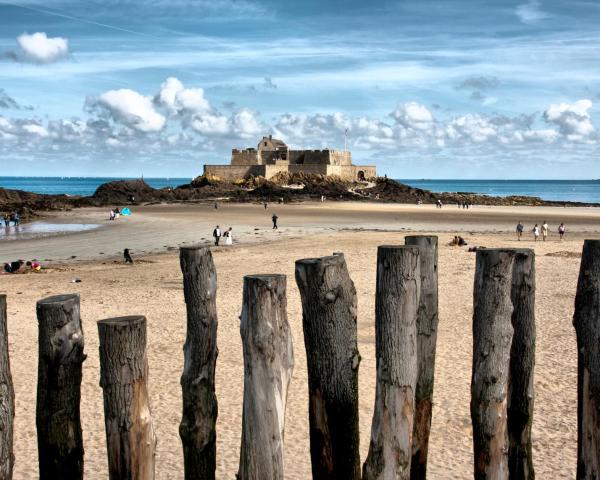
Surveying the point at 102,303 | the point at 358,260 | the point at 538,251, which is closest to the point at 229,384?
the point at 102,303

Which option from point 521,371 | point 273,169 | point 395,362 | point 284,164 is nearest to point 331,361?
point 395,362

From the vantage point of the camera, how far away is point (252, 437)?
14.3 ft

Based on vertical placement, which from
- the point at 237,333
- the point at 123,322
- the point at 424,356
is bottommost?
the point at 237,333

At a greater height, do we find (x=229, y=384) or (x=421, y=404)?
(x=421, y=404)

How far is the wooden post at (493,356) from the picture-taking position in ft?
15.6

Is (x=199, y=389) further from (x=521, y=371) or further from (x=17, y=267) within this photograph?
(x=17, y=267)

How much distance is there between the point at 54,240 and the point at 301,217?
22.2 m

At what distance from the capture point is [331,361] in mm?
4547

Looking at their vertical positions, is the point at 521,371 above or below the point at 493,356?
below

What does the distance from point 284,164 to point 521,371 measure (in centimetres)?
9705

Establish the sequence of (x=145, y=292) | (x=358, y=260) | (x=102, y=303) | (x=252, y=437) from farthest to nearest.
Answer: (x=358, y=260), (x=145, y=292), (x=102, y=303), (x=252, y=437)

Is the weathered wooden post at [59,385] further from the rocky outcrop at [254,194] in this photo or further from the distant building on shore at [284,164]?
the distant building on shore at [284,164]

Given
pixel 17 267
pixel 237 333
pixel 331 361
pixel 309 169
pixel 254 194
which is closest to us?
pixel 331 361

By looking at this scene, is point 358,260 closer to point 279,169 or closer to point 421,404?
point 421,404
